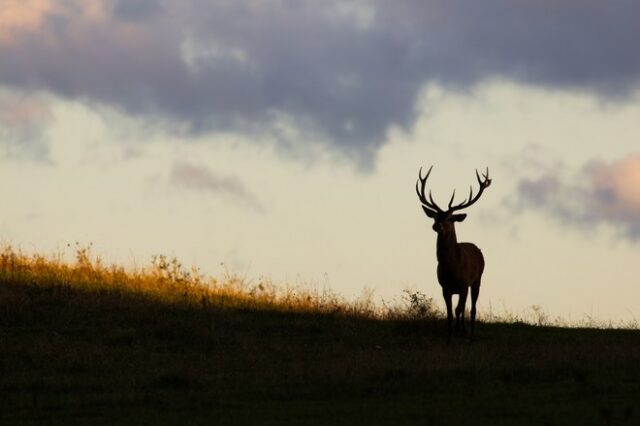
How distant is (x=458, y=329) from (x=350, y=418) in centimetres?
1059

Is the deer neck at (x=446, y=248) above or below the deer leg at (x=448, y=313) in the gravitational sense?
above

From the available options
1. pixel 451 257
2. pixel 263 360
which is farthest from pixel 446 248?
pixel 263 360

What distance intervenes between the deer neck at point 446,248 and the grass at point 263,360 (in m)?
1.41

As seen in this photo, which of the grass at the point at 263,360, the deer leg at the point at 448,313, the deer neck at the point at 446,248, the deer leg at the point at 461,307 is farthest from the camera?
the deer neck at the point at 446,248

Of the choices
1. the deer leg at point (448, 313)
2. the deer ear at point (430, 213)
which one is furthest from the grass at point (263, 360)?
the deer ear at point (430, 213)

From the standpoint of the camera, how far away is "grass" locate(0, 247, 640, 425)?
13875mm

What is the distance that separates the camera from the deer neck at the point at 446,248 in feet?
77.3

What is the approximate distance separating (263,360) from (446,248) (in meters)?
5.39

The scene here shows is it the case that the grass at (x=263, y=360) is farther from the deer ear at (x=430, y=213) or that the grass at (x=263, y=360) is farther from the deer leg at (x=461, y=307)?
the deer ear at (x=430, y=213)

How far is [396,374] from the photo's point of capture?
54.3 ft

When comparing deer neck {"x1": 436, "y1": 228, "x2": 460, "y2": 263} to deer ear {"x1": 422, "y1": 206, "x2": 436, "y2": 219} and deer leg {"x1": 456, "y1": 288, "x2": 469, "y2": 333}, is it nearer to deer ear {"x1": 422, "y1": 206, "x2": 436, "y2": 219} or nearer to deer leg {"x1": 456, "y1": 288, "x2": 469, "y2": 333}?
deer ear {"x1": 422, "y1": 206, "x2": 436, "y2": 219}

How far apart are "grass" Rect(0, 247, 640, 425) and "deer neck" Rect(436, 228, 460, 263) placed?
1.41m

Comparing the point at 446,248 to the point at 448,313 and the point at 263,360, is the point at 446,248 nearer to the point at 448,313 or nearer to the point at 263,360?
the point at 448,313

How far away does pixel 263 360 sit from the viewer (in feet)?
64.1
